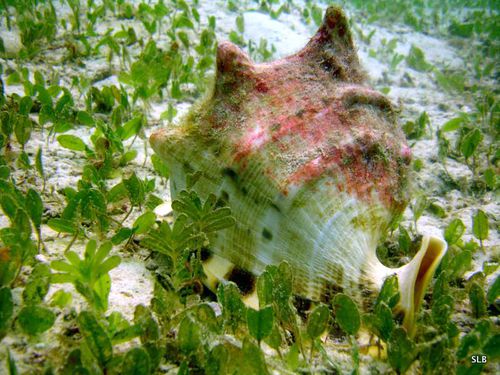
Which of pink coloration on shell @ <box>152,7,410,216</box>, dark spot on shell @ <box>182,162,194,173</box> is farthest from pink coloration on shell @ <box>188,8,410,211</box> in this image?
dark spot on shell @ <box>182,162,194,173</box>

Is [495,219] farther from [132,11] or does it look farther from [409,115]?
[132,11]

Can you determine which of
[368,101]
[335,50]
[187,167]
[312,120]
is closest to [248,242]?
[187,167]

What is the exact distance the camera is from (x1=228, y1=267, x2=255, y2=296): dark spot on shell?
175 cm

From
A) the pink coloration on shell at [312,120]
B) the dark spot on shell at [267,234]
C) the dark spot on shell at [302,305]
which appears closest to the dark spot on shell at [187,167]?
the pink coloration on shell at [312,120]

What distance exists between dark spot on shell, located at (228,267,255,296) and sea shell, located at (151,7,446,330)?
0.01 meters

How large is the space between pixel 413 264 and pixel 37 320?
157 centimetres

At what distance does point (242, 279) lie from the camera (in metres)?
1.77

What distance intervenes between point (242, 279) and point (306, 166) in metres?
0.66

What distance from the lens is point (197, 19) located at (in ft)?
17.6

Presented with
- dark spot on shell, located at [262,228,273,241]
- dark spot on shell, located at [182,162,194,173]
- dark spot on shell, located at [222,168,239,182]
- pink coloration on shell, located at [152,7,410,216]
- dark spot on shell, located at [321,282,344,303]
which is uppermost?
pink coloration on shell, located at [152,7,410,216]

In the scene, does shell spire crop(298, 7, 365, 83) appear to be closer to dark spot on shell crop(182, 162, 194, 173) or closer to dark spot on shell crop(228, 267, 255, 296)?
dark spot on shell crop(182, 162, 194, 173)

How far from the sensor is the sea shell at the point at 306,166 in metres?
1.64

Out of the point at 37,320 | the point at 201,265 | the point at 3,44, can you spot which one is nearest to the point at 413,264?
the point at 201,265

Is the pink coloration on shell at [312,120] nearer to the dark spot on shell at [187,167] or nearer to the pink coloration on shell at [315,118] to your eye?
the pink coloration on shell at [315,118]
